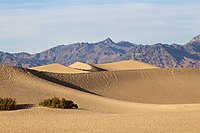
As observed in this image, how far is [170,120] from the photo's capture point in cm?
2341

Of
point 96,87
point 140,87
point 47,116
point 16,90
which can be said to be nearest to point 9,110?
point 47,116

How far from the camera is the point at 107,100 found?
143 feet

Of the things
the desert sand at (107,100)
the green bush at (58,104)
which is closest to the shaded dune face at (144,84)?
the desert sand at (107,100)

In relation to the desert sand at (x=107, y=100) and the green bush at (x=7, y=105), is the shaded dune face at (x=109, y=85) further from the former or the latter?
the green bush at (x=7, y=105)

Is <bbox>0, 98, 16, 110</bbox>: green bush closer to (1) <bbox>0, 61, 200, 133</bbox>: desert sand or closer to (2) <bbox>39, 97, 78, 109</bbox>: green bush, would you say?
(1) <bbox>0, 61, 200, 133</bbox>: desert sand

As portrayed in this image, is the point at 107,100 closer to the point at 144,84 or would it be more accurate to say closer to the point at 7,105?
the point at 7,105

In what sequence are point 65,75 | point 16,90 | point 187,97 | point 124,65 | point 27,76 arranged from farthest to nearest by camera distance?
point 124,65 < point 65,75 < point 187,97 < point 27,76 < point 16,90

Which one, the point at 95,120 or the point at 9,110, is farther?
the point at 9,110

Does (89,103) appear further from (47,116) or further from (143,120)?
(143,120)

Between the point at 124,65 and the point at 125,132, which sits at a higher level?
the point at 124,65

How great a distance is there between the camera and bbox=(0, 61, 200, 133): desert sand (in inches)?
880

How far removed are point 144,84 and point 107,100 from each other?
24203 millimetres

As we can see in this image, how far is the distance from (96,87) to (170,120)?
37.7m

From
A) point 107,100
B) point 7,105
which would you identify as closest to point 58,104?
point 7,105
